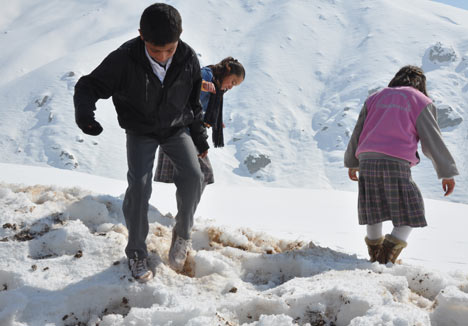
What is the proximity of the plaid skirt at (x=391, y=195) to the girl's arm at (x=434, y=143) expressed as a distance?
175 mm

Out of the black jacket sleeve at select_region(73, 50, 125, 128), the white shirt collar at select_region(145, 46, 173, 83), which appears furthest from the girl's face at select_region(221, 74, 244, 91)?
the black jacket sleeve at select_region(73, 50, 125, 128)

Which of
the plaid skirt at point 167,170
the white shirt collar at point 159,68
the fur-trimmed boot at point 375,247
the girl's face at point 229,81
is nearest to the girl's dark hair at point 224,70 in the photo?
the girl's face at point 229,81

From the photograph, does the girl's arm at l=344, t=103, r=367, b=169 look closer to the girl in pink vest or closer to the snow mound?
the girl in pink vest

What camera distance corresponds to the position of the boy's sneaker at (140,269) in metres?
2.23

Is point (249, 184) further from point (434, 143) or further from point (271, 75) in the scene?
point (434, 143)

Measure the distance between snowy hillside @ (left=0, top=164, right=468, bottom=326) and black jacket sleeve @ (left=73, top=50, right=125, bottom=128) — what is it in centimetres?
88

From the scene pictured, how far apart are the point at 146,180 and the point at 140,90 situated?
474 millimetres

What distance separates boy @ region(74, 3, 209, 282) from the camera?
2137 millimetres

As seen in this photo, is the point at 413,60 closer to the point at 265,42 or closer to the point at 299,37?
the point at 299,37

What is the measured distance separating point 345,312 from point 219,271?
30.5 inches

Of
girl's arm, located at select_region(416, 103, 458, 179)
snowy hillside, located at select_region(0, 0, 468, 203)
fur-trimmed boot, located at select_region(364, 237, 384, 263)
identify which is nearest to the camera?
girl's arm, located at select_region(416, 103, 458, 179)

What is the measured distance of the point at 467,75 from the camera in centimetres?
5166

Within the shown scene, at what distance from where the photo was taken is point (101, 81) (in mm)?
2215

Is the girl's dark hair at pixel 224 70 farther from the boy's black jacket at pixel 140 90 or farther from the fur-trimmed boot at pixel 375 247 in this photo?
the fur-trimmed boot at pixel 375 247
